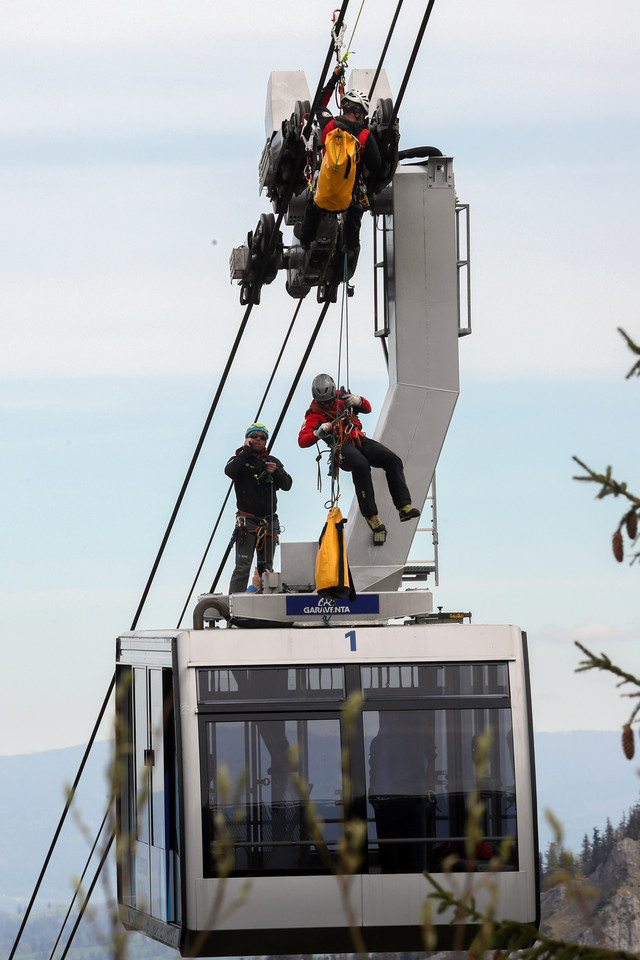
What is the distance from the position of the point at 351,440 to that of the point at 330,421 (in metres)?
0.22

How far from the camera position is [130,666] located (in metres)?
10.0

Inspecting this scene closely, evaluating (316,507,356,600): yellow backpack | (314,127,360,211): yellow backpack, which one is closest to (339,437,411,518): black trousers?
(316,507,356,600): yellow backpack

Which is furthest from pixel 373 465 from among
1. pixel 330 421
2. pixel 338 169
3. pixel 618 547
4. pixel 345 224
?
pixel 618 547

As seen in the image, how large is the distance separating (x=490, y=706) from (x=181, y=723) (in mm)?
1850

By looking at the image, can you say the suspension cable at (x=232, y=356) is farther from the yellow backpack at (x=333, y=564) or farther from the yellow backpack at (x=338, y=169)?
the yellow backpack at (x=333, y=564)

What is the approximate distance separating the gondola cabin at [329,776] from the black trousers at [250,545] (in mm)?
2896

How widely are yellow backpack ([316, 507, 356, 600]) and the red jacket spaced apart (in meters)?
1.06

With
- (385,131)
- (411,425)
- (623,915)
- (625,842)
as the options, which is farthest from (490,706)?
(625,842)

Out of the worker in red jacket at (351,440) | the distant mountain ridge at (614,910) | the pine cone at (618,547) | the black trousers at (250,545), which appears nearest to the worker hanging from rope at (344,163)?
the worker in red jacket at (351,440)

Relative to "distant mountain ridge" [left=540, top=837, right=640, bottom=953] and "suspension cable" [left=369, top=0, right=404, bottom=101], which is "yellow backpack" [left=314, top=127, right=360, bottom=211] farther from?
"distant mountain ridge" [left=540, top=837, right=640, bottom=953]

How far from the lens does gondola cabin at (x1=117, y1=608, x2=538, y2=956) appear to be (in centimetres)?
855

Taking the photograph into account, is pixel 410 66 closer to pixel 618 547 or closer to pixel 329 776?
pixel 329 776

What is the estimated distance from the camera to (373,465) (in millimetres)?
11164

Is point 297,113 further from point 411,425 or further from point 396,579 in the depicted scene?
point 396,579
